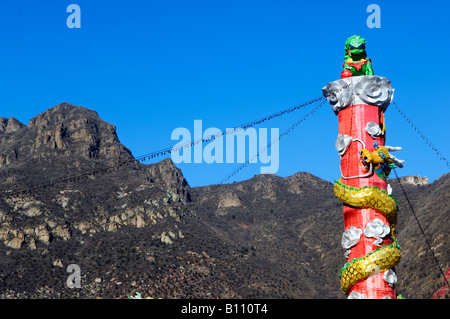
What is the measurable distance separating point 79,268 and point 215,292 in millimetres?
19434

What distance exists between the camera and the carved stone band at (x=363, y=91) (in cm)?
3188

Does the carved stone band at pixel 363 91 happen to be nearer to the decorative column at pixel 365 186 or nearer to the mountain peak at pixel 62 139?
the decorative column at pixel 365 186

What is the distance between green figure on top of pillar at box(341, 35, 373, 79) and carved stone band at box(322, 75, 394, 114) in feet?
3.22

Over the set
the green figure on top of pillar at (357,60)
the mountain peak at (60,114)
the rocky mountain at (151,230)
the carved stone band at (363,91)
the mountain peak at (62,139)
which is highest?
the mountain peak at (60,114)

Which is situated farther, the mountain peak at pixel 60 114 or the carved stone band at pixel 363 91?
the mountain peak at pixel 60 114

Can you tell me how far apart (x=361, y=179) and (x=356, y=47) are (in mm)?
6108

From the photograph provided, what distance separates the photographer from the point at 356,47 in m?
33.2

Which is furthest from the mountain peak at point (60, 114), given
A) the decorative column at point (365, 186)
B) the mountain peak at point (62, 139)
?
the decorative column at point (365, 186)

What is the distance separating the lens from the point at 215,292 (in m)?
95.4

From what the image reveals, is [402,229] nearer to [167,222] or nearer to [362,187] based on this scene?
[167,222]

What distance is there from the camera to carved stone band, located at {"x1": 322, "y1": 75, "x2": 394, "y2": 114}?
105 feet

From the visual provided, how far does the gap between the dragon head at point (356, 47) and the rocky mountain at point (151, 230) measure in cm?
4148
